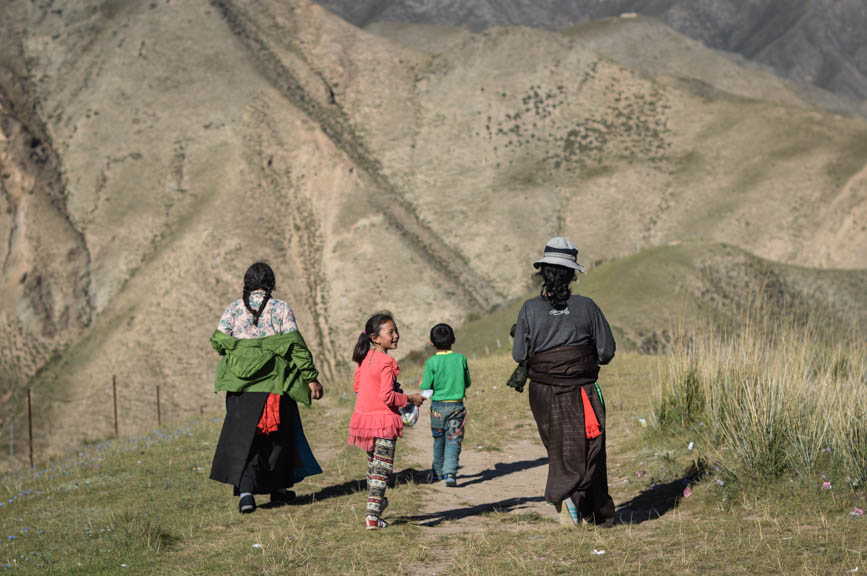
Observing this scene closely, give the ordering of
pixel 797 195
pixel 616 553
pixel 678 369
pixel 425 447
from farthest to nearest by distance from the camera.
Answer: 1. pixel 797 195
2. pixel 425 447
3. pixel 678 369
4. pixel 616 553

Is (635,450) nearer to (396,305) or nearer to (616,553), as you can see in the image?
(616,553)

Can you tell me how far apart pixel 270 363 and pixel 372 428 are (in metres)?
1.35

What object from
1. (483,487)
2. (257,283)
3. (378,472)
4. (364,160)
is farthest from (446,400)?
(364,160)

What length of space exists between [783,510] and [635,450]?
3642mm

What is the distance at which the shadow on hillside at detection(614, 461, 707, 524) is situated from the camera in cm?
776

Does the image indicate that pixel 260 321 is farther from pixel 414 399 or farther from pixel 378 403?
pixel 414 399

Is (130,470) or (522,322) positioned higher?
(522,322)

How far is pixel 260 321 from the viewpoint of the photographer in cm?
830

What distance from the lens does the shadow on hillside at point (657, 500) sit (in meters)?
7.76

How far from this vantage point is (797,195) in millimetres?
63750

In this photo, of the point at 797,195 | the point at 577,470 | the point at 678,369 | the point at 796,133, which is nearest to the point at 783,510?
the point at 577,470

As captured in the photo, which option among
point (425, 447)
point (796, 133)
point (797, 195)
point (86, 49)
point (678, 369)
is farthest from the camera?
point (86, 49)

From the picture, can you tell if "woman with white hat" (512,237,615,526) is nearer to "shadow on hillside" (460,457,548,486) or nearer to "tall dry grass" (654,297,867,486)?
"tall dry grass" (654,297,867,486)

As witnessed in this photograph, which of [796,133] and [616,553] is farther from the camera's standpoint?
[796,133]
